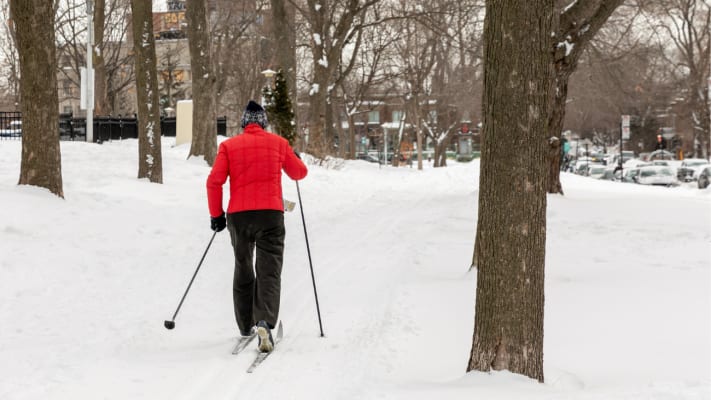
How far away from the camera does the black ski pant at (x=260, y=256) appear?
20.2 feet

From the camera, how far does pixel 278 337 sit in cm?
641

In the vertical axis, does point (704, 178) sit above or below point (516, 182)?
below

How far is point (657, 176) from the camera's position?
41.2 metres

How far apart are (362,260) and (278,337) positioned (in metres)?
4.36

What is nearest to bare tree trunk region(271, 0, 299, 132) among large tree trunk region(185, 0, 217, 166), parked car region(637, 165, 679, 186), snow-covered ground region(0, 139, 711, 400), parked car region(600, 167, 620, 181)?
large tree trunk region(185, 0, 217, 166)

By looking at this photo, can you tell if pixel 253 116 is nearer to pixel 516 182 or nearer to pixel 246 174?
pixel 246 174

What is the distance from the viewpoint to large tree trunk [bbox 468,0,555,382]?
4898 millimetres

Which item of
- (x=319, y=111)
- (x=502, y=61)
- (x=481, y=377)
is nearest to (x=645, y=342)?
(x=481, y=377)

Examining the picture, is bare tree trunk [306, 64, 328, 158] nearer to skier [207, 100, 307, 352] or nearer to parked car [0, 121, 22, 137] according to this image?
parked car [0, 121, 22, 137]

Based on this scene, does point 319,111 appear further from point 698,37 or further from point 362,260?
point 698,37

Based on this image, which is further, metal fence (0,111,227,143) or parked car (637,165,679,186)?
parked car (637,165,679,186)

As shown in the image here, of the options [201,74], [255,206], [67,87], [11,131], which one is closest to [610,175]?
[11,131]

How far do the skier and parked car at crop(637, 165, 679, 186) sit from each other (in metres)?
38.1

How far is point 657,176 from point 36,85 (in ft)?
120
